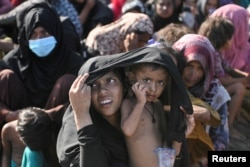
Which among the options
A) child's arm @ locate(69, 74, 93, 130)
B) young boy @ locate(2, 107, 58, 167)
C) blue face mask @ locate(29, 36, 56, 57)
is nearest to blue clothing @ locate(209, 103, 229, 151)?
young boy @ locate(2, 107, 58, 167)

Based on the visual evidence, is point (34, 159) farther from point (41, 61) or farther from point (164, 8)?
point (164, 8)

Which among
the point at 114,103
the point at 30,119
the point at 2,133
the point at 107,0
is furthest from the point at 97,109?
the point at 107,0

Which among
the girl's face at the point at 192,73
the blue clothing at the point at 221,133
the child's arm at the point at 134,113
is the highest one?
the child's arm at the point at 134,113

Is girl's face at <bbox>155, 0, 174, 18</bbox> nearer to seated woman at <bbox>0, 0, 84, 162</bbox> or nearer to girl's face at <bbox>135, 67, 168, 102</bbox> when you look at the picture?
seated woman at <bbox>0, 0, 84, 162</bbox>

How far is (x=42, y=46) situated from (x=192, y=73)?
102 cm

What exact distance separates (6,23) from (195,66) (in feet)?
5.86

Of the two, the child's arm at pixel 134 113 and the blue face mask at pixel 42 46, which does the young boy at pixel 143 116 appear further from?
the blue face mask at pixel 42 46

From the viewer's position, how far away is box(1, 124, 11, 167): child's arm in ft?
13.1

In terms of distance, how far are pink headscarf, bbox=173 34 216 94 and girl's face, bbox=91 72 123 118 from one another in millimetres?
1022

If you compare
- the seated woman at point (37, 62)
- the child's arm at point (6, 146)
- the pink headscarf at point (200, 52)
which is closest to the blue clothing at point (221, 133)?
the pink headscarf at point (200, 52)

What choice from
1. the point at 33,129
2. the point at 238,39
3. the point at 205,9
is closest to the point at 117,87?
the point at 33,129

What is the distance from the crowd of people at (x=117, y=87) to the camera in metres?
3.09

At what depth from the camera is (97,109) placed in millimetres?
3117

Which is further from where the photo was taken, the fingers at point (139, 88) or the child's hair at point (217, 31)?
the child's hair at point (217, 31)
